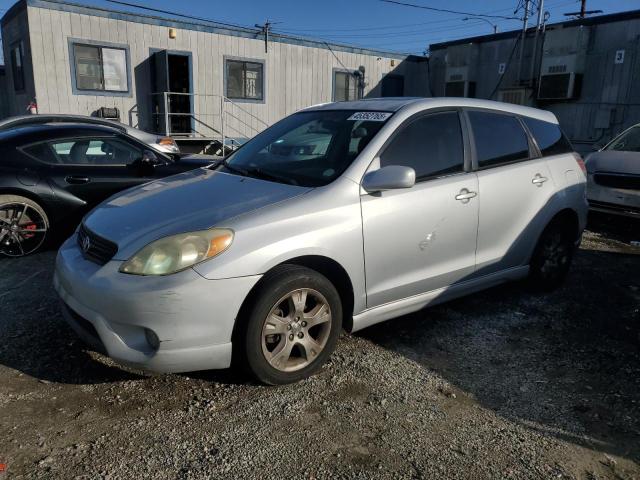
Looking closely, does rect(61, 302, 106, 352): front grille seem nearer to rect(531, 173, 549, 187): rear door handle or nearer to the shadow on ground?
the shadow on ground

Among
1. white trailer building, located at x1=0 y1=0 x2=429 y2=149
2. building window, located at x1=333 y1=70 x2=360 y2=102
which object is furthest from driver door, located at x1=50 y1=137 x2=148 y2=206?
building window, located at x1=333 y1=70 x2=360 y2=102

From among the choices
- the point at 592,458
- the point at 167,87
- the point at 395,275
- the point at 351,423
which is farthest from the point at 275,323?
the point at 167,87

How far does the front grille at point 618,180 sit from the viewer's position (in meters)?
7.18

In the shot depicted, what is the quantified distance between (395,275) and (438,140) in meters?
1.08

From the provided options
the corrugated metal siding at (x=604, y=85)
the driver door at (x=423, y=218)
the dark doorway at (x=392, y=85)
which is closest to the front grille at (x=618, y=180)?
the driver door at (x=423, y=218)

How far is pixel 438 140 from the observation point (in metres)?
3.77

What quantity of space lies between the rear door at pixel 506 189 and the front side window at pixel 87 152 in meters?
4.07

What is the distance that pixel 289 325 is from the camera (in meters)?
2.97

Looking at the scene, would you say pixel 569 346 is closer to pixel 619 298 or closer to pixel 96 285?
pixel 619 298

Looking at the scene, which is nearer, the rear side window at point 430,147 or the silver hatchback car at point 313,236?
the silver hatchback car at point 313,236

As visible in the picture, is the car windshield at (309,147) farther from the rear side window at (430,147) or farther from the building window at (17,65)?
the building window at (17,65)

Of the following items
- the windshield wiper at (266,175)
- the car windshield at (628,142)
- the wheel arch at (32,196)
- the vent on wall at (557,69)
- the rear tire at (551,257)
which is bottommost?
A: the rear tire at (551,257)

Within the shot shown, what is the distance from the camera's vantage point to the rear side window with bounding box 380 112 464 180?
3.52 metres

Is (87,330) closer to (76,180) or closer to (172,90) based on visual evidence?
(76,180)
